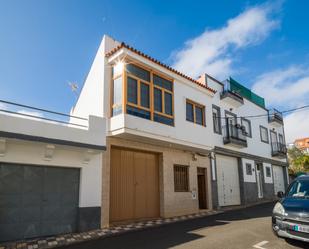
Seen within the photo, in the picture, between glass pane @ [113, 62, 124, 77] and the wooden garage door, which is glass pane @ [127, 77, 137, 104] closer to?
glass pane @ [113, 62, 124, 77]

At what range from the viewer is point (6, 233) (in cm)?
747

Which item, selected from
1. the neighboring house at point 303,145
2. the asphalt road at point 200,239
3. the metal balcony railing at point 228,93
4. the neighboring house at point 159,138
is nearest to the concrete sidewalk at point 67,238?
the asphalt road at point 200,239

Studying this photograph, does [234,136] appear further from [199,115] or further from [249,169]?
[199,115]

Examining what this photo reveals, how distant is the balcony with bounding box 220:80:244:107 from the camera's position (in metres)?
17.7

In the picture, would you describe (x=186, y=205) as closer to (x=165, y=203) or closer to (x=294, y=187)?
(x=165, y=203)

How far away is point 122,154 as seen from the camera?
1121cm

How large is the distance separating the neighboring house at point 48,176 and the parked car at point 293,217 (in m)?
6.10

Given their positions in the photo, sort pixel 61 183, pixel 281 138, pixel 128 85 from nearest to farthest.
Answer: pixel 61 183
pixel 128 85
pixel 281 138

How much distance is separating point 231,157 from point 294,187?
11.0m

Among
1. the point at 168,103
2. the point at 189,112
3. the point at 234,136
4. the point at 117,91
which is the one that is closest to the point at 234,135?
the point at 234,136

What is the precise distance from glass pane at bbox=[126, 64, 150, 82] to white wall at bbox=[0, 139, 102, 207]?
362 centimetres

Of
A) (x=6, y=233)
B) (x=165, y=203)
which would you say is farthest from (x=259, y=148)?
(x=6, y=233)

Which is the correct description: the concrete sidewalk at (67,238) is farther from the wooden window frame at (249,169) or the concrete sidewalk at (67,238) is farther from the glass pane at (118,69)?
the wooden window frame at (249,169)

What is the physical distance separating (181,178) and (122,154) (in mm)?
4007
